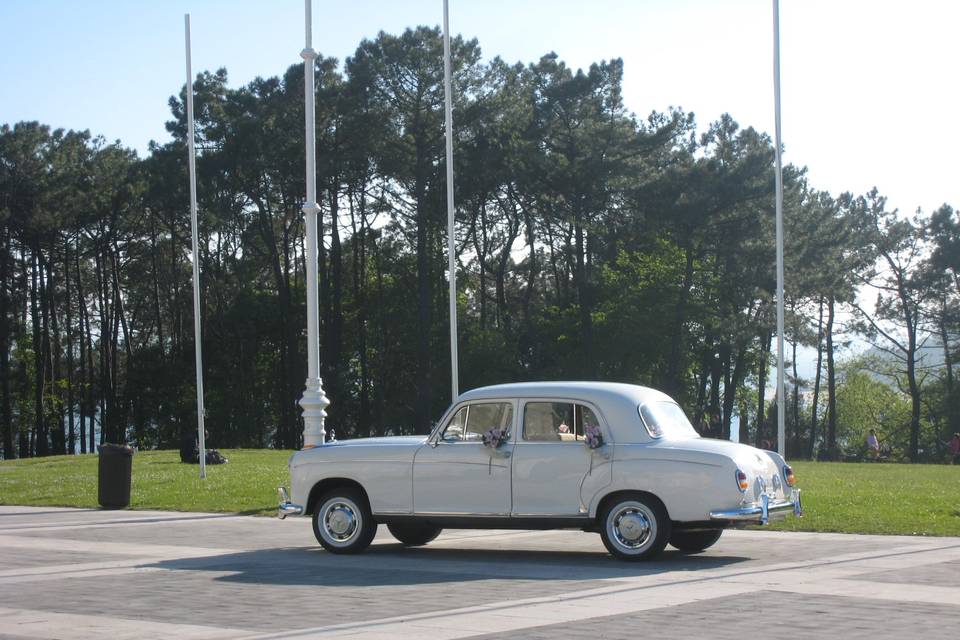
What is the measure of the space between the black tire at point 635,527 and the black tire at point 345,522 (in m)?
2.83

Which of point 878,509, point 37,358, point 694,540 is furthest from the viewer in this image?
point 37,358

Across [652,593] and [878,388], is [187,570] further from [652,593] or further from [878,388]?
[878,388]

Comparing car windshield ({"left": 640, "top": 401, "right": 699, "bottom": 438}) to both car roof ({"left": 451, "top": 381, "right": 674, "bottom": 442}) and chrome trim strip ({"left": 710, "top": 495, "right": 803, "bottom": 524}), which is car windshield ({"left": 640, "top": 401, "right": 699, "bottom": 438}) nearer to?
car roof ({"left": 451, "top": 381, "right": 674, "bottom": 442})

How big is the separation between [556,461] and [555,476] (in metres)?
0.16

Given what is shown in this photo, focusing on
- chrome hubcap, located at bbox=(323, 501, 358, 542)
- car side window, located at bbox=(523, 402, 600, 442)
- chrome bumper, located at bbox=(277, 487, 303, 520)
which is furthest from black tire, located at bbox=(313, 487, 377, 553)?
car side window, located at bbox=(523, 402, 600, 442)

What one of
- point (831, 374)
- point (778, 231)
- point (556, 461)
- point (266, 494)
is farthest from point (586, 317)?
point (556, 461)

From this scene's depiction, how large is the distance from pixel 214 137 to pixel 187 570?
54.3 m

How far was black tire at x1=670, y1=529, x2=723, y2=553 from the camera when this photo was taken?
556 inches

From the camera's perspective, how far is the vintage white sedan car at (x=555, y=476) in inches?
514

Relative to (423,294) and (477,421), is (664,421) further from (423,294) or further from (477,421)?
(423,294)

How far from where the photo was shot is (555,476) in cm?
1363

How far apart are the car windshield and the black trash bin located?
1121cm

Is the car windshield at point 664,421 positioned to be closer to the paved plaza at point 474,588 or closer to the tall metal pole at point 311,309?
the paved plaza at point 474,588

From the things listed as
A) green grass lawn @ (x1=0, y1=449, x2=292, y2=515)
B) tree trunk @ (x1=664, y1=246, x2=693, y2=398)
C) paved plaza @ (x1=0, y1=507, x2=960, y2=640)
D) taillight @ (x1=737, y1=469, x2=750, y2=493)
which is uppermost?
tree trunk @ (x1=664, y1=246, x2=693, y2=398)
